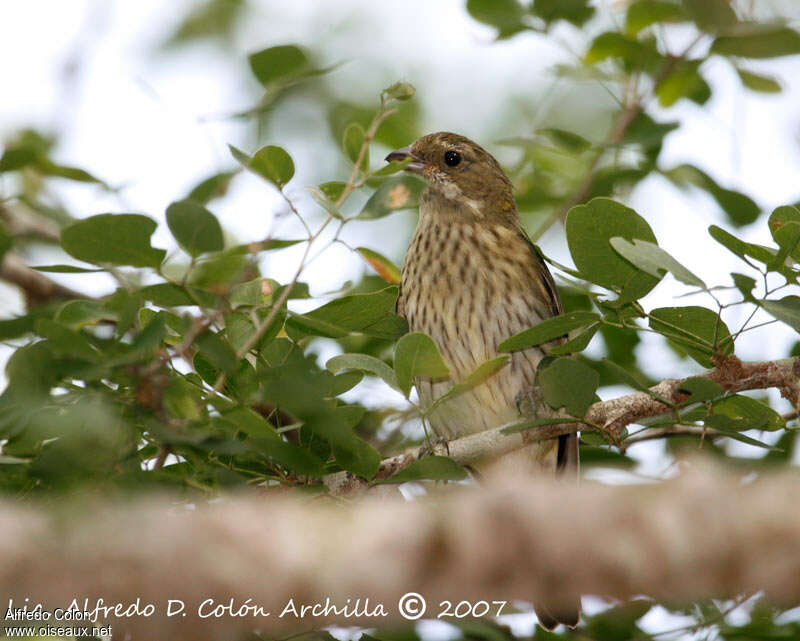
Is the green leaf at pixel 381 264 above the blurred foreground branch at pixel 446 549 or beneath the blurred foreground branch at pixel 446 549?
beneath

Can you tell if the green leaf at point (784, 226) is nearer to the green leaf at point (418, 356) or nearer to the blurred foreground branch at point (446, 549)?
the green leaf at point (418, 356)

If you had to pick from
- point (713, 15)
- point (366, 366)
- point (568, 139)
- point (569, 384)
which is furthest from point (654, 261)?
point (713, 15)

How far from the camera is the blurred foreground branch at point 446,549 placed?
3.16 ft

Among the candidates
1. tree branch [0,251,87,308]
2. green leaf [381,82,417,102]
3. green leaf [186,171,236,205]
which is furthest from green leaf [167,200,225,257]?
tree branch [0,251,87,308]

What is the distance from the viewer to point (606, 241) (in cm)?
240

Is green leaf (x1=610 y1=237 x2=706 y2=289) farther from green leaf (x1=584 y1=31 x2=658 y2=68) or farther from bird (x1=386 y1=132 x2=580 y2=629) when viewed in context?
green leaf (x1=584 y1=31 x2=658 y2=68)

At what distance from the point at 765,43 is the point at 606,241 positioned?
5.32 ft

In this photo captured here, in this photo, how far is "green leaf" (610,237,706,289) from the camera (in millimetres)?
2080

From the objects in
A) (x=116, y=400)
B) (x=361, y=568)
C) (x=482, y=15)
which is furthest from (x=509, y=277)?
(x=361, y=568)

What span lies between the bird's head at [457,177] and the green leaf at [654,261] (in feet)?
7.88

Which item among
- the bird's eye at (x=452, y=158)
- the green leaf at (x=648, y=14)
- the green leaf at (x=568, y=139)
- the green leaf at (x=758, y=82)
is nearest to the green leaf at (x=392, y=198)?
the green leaf at (x=568, y=139)

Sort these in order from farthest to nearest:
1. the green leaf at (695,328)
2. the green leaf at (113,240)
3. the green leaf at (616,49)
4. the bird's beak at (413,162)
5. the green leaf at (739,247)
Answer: the bird's beak at (413,162), the green leaf at (616,49), the green leaf at (695,328), the green leaf at (739,247), the green leaf at (113,240)

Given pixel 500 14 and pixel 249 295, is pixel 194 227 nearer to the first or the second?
pixel 249 295

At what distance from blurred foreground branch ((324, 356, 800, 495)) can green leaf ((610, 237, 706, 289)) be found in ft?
1.38
